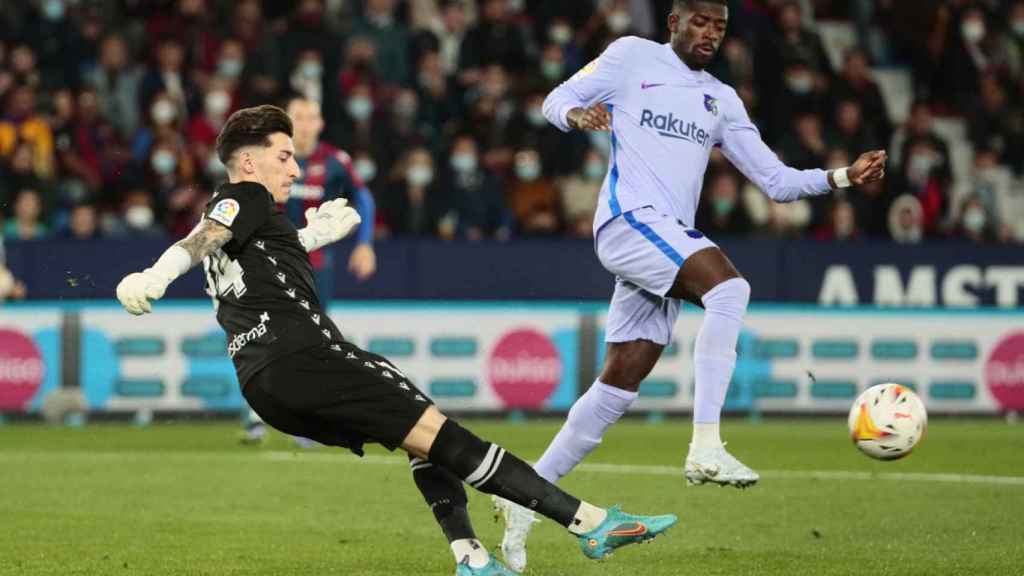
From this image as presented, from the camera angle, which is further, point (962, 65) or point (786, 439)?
point (962, 65)

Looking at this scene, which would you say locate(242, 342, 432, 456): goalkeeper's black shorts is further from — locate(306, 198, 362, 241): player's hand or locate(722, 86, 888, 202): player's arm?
locate(722, 86, 888, 202): player's arm

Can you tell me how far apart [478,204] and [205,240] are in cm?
1187

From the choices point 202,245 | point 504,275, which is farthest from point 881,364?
point 202,245

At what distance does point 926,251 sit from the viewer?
57.9 ft

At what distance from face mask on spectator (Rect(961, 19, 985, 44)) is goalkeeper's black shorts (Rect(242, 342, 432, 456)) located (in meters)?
17.1

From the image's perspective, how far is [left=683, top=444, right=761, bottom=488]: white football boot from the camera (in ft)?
23.6

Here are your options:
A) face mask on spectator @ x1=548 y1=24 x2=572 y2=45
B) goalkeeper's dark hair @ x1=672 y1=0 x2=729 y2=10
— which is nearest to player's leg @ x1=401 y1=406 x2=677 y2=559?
goalkeeper's dark hair @ x1=672 y1=0 x2=729 y2=10

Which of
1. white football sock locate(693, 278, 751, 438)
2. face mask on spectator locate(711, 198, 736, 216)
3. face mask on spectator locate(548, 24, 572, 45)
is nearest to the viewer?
white football sock locate(693, 278, 751, 438)

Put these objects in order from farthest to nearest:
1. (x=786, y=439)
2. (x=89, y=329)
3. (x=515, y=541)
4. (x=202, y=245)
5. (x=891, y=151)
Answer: (x=891, y=151)
(x=89, y=329)
(x=786, y=439)
(x=515, y=541)
(x=202, y=245)

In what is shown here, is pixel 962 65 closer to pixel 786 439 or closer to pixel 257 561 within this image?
pixel 786 439

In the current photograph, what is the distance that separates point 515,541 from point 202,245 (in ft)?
6.98

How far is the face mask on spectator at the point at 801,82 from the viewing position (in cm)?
2072

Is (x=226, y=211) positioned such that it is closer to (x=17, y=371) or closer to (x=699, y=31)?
(x=699, y=31)

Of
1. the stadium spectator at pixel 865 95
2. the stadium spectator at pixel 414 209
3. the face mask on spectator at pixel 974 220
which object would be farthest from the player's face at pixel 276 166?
the stadium spectator at pixel 865 95
